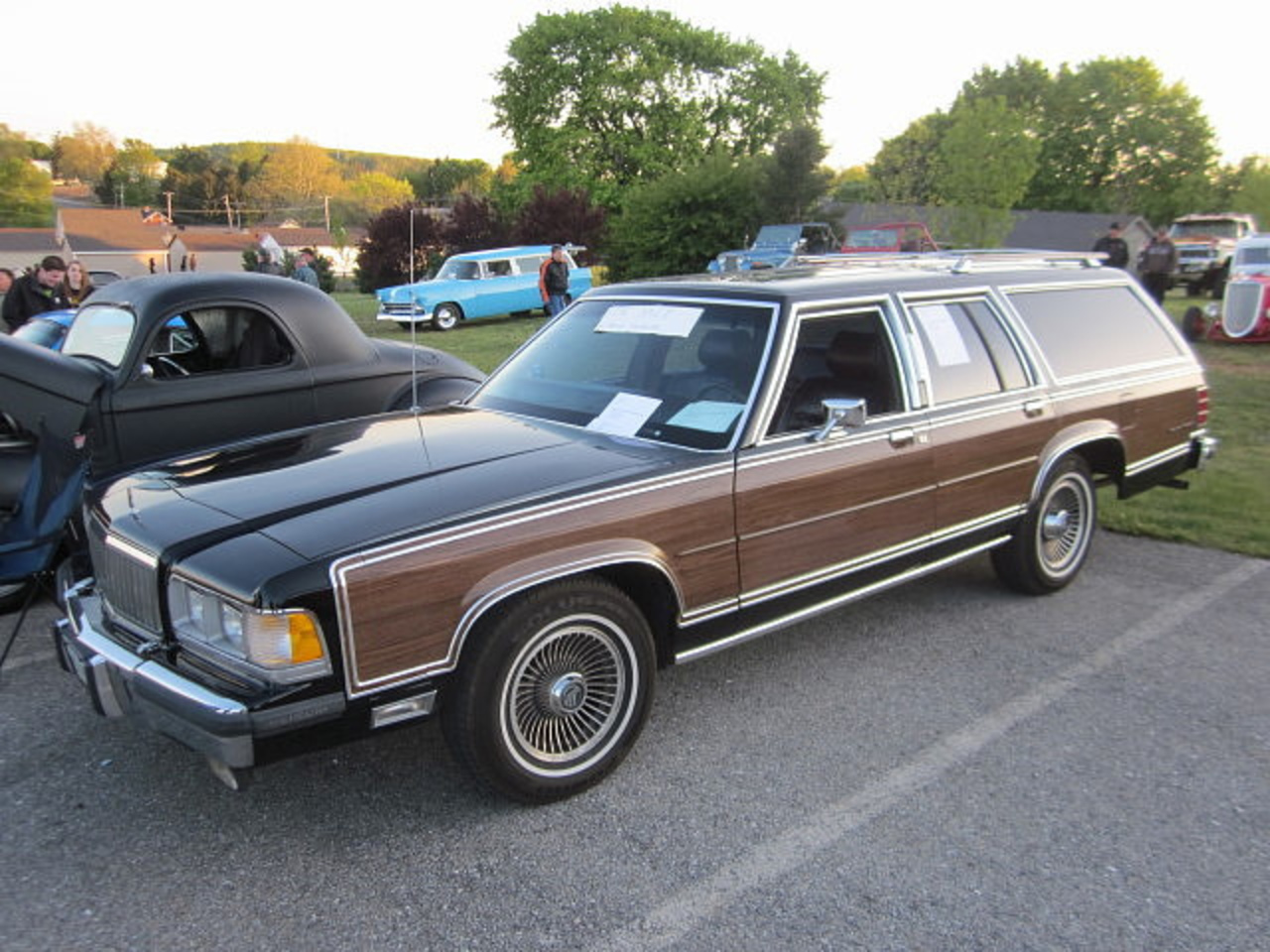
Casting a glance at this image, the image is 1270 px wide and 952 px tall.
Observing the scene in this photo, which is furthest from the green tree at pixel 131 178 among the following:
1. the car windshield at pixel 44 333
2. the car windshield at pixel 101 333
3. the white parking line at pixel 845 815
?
the white parking line at pixel 845 815

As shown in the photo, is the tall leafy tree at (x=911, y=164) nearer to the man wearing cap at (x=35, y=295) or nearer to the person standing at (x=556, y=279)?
the person standing at (x=556, y=279)

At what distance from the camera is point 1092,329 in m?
5.15

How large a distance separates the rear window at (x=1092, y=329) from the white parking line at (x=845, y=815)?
1.49 m

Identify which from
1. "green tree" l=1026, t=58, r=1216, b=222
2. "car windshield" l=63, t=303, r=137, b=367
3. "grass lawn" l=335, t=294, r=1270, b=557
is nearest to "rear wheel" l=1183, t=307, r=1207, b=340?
"grass lawn" l=335, t=294, r=1270, b=557

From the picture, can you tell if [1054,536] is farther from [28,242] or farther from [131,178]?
[131,178]

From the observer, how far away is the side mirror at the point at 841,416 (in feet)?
11.9

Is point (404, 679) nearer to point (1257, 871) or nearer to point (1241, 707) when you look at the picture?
point (1257, 871)

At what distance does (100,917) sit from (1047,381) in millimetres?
4592

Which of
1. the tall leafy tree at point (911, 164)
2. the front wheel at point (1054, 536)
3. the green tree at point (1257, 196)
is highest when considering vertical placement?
the tall leafy tree at point (911, 164)

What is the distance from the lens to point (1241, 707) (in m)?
3.80

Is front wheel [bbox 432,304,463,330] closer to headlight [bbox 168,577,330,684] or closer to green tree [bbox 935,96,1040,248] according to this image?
green tree [bbox 935,96,1040,248]

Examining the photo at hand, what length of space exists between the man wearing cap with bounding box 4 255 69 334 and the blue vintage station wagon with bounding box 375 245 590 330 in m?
10.6

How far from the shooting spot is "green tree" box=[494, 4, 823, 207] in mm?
48500

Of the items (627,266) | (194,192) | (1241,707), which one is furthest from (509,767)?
(194,192)
